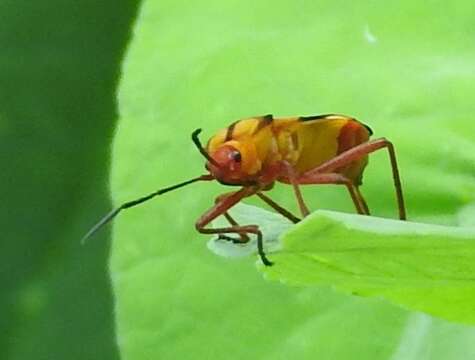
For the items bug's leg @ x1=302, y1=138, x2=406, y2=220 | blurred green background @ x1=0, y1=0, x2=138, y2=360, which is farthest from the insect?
blurred green background @ x1=0, y1=0, x2=138, y2=360

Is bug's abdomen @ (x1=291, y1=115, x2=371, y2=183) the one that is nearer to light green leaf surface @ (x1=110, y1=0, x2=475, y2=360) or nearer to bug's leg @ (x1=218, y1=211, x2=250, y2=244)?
light green leaf surface @ (x1=110, y1=0, x2=475, y2=360)

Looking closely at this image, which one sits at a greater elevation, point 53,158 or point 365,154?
point 365,154

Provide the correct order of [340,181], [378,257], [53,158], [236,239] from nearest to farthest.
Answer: [378,257] < [236,239] < [340,181] < [53,158]

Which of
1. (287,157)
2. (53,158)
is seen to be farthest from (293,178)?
(53,158)

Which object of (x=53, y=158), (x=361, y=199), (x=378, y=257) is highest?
(x=378, y=257)

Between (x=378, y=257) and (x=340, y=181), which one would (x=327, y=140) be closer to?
(x=340, y=181)

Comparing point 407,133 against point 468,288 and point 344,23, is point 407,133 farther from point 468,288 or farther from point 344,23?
point 468,288

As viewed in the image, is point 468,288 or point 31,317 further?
point 31,317

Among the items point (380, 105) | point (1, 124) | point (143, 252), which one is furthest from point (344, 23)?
point (1, 124)

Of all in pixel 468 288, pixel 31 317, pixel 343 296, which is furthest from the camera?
pixel 31 317
